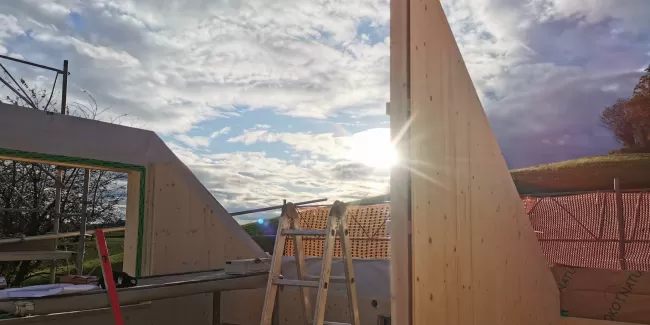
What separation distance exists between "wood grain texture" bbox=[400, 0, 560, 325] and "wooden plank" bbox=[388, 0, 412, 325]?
2cm

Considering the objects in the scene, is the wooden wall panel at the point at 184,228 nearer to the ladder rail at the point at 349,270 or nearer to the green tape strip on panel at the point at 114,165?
the green tape strip on panel at the point at 114,165

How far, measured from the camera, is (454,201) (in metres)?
2.89

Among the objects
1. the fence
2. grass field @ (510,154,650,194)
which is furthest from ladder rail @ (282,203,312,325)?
grass field @ (510,154,650,194)

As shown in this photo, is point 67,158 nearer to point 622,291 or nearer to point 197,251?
point 197,251

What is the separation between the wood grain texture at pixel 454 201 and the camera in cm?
251

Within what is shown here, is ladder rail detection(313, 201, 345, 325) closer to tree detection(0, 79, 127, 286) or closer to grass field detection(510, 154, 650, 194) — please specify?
tree detection(0, 79, 127, 286)

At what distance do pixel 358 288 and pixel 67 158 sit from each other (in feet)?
10.2

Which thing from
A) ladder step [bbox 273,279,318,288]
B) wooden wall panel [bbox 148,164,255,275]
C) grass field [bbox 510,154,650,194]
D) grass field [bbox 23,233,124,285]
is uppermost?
grass field [bbox 510,154,650,194]

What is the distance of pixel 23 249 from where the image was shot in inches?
311

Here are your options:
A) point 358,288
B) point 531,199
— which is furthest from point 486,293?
point 531,199

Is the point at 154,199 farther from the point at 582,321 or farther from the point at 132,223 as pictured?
the point at 582,321

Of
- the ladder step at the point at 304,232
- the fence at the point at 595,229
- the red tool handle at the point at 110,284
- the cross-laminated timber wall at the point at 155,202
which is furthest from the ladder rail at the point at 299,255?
the fence at the point at 595,229

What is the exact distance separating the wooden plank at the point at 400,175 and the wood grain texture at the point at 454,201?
2cm

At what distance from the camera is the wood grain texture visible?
2.51 meters
